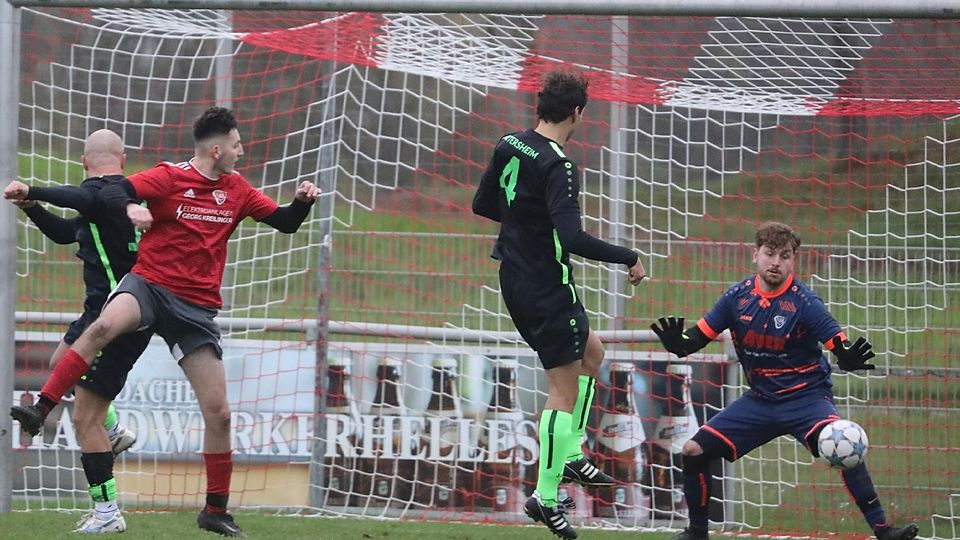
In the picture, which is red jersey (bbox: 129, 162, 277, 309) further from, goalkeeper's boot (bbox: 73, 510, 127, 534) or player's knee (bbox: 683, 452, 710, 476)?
player's knee (bbox: 683, 452, 710, 476)

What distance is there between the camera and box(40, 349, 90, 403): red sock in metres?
5.64

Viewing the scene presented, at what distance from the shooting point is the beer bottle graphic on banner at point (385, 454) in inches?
318

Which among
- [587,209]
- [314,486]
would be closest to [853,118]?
A: [587,209]

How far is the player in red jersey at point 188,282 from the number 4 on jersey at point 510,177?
101 centimetres

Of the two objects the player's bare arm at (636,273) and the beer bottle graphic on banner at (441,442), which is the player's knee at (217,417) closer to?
the player's bare arm at (636,273)

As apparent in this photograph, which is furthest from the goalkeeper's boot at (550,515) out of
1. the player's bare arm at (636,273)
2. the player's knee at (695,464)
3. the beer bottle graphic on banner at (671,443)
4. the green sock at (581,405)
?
the beer bottle graphic on banner at (671,443)

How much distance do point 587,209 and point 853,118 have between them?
197cm

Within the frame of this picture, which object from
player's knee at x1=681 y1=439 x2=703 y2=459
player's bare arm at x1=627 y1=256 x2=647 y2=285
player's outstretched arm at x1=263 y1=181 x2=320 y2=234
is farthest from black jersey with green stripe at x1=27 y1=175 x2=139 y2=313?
player's knee at x1=681 y1=439 x2=703 y2=459

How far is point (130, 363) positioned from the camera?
6102mm

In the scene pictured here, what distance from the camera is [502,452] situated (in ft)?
26.5

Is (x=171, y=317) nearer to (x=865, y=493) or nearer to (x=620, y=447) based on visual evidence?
(x=620, y=447)

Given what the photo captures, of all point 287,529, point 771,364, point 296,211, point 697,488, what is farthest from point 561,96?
point 287,529

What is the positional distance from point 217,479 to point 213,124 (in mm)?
1722

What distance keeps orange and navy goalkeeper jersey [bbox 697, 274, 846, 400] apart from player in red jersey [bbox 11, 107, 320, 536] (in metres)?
2.18
